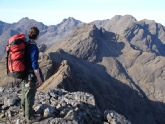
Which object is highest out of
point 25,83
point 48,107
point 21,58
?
point 21,58

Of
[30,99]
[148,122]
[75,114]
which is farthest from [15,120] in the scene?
[148,122]

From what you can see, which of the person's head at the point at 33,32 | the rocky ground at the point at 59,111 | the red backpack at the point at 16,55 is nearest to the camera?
the red backpack at the point at 16,55

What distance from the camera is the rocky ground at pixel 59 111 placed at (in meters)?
15.0

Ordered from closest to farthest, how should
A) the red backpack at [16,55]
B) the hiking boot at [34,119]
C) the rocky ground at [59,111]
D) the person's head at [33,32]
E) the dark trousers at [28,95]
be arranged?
the red backpack at [16,55] → the person's head at [33,32] → the dark trousers at [28,95] → the hiking boot at [34,119] → the rocky ground at [59,111]

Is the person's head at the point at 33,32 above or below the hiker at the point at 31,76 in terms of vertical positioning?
above

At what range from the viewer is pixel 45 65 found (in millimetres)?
90188

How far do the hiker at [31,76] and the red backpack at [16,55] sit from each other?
274mm

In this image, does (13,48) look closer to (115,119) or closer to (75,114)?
(75,114)

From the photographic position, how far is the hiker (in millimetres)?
12391

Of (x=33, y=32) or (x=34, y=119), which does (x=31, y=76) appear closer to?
(x=33, y=32)

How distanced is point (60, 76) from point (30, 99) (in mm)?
63966

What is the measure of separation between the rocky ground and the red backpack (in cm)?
317

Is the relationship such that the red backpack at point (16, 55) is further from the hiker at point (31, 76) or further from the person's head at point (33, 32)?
the person's head at point (33, 32)

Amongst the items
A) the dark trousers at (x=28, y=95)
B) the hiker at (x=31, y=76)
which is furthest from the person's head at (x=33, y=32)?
the dark trousers at (x=28, y=95)
